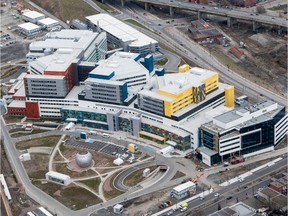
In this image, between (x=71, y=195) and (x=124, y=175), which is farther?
(x=124, y=175)

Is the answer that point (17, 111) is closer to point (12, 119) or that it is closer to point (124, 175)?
point (12, 119)

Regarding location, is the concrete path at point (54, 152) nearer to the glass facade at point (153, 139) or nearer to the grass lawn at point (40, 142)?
the grass lawn at point (40, 142)

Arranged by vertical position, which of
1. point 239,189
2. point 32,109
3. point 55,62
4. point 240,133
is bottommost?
point 239,189

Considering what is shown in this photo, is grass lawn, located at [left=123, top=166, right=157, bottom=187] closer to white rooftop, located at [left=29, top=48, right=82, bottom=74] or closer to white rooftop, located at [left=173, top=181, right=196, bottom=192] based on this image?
white rooftop, located at [left=173, top=181, right=196, bottom=192]

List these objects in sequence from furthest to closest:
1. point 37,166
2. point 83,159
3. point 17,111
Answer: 1. point 17,111
2. point 37,166
3. point 83,159

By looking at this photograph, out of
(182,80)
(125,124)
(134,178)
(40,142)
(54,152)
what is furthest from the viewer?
(125,124)

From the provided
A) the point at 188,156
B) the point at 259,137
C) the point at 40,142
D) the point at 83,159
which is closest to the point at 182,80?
the point at 188,156

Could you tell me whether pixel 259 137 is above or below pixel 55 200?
above
